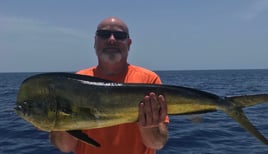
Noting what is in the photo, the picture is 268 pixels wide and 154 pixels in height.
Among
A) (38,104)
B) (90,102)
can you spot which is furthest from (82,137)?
(38,104)

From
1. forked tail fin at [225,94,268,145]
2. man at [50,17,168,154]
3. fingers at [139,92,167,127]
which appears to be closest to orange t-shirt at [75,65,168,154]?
man at [50,17,168,154]

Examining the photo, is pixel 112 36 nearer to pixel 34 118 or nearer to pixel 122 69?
pixel 122 69

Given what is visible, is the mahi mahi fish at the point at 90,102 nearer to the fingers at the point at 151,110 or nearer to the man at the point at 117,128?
the fingers at the point at 151,110

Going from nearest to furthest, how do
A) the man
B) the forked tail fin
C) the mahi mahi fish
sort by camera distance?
1. the forked tail fin
2. the mahi mahi fish
3. the man

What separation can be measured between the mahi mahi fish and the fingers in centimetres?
4

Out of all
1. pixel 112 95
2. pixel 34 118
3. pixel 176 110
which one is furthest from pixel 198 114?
pixel 34 118

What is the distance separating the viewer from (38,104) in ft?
10.0

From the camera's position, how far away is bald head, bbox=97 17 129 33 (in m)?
3.70

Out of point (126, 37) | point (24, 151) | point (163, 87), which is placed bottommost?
point (24, 151)

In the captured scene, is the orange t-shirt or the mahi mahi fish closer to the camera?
the mahi mahi fish

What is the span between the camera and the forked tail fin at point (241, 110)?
2.79 meters

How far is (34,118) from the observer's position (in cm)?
306

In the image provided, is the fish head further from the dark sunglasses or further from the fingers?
the dark sunglasses

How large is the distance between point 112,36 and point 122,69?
13.3 inches
